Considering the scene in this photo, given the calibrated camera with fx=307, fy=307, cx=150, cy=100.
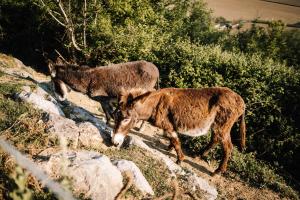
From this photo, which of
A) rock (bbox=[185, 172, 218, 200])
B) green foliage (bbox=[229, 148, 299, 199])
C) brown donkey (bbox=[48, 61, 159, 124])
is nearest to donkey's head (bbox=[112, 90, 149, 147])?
rock (bbox=[185, 172, 218, 200])

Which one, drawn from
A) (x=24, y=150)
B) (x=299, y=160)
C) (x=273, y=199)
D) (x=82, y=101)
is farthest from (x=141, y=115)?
(x=299, y=160)

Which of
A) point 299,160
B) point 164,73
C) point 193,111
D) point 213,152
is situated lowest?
point 299,160

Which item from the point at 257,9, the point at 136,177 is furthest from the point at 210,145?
the point at 257,9

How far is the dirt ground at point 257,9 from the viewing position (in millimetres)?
38125

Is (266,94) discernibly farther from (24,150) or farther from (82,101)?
(24,150)

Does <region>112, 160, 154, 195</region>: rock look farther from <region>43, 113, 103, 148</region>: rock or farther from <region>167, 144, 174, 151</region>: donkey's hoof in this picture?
<region>167, 144, 174, 151</region>: donkey's hoof

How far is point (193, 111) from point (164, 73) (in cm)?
405

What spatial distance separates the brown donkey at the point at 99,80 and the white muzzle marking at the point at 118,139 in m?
2.26

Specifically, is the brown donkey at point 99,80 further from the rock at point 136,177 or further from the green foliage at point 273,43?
the green foliage at point 273,43

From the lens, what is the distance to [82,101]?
377 inches

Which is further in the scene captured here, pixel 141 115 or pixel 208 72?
pixel 208 72

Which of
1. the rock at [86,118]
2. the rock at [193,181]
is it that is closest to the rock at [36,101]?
Answer: the rock at [86,118]

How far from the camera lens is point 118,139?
5707 mm

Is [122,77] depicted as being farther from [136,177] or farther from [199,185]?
[136,177]
